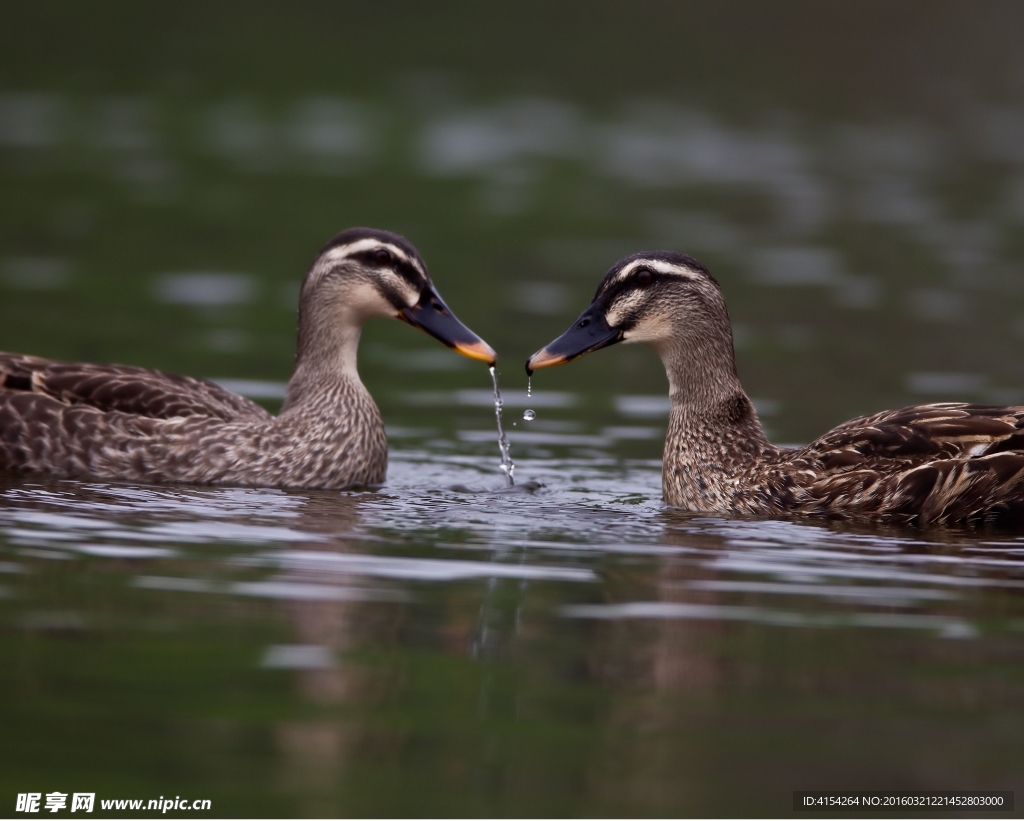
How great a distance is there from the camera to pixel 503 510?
11445 millimetres

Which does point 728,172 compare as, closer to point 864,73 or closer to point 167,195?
point 167,195

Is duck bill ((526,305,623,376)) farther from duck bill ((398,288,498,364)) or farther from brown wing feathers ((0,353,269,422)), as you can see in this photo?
brown wing feathers ((0,353,269,422))

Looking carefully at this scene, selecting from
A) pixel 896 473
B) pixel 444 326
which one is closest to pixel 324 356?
pixel 444 326

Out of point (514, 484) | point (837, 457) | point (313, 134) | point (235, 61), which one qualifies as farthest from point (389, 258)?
point (235, 61)

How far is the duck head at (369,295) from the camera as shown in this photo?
12547mm

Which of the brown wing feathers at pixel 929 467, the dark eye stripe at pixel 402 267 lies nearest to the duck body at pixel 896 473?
the brown wing feathers at pixel 929 467

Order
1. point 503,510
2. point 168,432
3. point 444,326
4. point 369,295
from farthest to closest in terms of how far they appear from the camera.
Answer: point 369,295, point 444,326, point 168,432, point 503,510

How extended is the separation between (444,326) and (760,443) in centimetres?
226

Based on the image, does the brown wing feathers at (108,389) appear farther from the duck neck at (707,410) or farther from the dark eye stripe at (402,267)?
the duck neck at (707,410)

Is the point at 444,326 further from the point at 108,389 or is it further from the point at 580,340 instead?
the point at 108,389

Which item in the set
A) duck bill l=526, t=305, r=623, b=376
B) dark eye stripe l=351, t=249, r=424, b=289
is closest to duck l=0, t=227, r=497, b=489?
dark eye stripe l=351, t=249, r=424, b=289

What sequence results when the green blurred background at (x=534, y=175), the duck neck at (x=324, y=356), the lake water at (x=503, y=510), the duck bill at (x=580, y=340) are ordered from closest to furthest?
the lake water at (x=503, y=510) < the duck bill at (x=580, y=340) < the duck neck at (x=324, y=356) < the green blurred background at (x=534, y=175)

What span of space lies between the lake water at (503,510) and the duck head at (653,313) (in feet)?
3.38

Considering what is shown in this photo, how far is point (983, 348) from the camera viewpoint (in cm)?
1786
